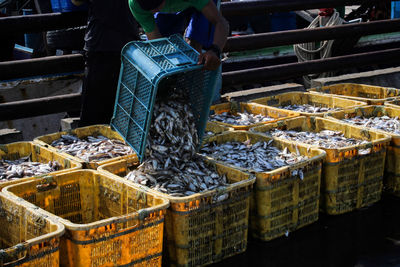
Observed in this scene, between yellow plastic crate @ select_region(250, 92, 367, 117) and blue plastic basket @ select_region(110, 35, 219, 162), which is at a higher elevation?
blue plastic basket @ select_region(110, 35, 219, 162)

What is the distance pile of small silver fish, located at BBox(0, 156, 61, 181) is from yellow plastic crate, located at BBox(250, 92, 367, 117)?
9.13 feet

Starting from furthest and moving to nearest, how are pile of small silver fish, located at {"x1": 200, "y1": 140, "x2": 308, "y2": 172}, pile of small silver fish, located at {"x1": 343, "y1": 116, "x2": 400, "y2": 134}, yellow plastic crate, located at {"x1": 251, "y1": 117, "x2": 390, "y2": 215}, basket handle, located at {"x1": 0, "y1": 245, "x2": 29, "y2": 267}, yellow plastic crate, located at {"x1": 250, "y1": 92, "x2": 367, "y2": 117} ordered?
yellow plastic crate, located at {"x1": 250, "y1": 92, "x2": 367, "y2": 117} → pile of small silver fish, located at {"x1": 343, "y1": 116, "x2": 400, "y2": 134} → yellow plastic crate, located at {"x1": 251, "y1": 117, "x2": 390, "y2": 215} → pile of small silver fish, located at {"x1": 200, "y1": 140, "x2": 308, "y2": 172} → basket handle, located at {"x1": 0, "y1": 245, "x2": 29, "y2": 267}

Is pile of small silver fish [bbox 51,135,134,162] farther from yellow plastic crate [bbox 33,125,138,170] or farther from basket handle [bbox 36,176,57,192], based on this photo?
basket handle [bbox 36,176,57,192]

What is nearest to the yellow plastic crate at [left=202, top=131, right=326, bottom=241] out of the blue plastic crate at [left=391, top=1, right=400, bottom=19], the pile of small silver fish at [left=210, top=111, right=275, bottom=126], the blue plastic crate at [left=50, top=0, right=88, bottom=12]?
the pile of small silver fish at [left=210, top=111, right=275, bottom=126]

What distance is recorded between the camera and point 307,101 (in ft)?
22.3

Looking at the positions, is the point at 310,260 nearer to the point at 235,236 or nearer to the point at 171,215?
the point at 235,236

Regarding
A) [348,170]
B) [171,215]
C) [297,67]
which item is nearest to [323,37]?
[297,67]

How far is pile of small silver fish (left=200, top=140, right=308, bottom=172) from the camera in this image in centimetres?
447

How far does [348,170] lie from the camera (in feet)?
15.4

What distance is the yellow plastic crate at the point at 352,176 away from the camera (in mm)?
4617

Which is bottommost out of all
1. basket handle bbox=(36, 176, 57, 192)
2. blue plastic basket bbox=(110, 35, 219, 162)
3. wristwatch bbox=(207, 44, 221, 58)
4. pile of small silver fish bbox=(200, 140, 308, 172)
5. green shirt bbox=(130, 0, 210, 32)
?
pile of small silver fish bbox=(200, 140, 308, 172)

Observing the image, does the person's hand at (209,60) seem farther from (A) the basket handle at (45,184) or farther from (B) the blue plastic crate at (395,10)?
(B) the blue plastic crate at (395,10)

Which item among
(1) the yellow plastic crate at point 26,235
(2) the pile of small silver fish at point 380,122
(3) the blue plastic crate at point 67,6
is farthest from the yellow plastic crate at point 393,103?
(1) the yellow plastic crate at point 26,235

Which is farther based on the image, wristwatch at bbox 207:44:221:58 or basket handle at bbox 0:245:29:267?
wristwatch at bbox 207:44:221:58
